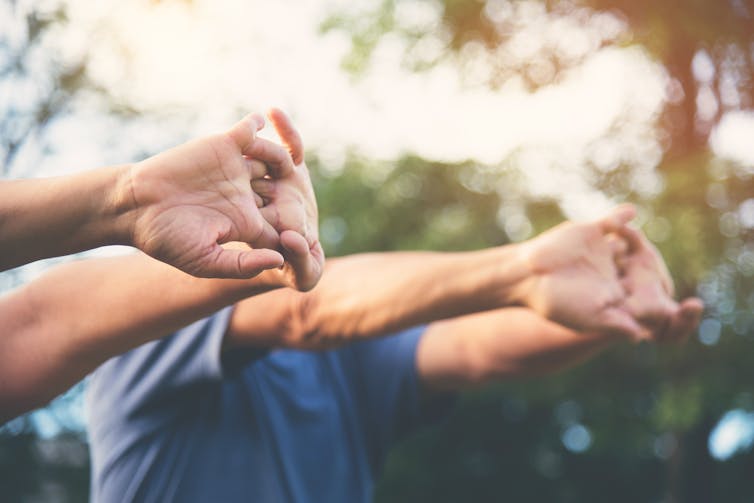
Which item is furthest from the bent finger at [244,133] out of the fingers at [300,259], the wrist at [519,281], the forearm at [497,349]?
the forearm at [497,349]

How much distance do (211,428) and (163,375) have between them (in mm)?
218

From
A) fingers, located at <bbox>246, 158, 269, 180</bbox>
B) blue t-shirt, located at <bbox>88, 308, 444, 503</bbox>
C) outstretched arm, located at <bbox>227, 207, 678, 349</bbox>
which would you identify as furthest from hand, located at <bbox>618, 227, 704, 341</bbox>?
fingers, located at <bbox>246, 158, 269, 180</bbox>

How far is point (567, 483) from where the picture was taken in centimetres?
636

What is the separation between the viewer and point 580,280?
6.80 feet

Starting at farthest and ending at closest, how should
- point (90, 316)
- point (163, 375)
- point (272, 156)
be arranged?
point (163, 375) < point (90, 316) < point (272, 156)

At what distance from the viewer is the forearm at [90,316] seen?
4.83 ft

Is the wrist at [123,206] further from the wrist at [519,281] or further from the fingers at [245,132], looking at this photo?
the wrist at [519,281]

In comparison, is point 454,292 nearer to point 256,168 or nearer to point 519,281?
point 519,281

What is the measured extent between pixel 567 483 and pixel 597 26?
3943 millimetres

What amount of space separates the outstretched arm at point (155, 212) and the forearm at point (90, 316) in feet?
0.55

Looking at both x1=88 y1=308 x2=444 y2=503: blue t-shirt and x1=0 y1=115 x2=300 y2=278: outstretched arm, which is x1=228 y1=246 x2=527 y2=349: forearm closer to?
x1=88 y1=308 x2=444 y2=503: blue t-shirt

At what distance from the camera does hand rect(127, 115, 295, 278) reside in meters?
1.28

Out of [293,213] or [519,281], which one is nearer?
[293,213]

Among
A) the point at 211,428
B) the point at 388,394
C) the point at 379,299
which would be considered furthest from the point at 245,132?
the point at 388,394
